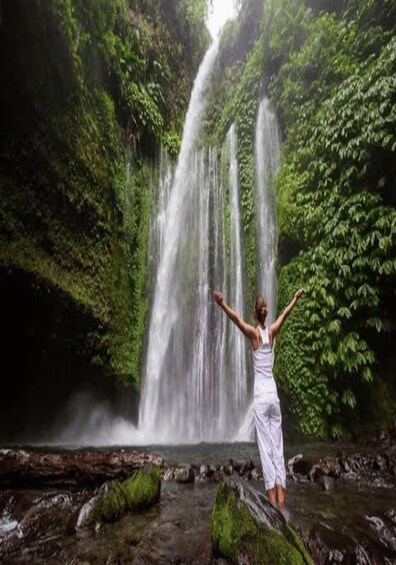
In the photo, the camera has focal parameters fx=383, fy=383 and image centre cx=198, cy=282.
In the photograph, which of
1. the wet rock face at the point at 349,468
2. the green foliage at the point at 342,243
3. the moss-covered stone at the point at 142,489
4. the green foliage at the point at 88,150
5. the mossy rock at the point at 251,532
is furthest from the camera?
the green foliage at the point at 88,150

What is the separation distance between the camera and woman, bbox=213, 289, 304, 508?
11.3 feet

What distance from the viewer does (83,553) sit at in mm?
2646

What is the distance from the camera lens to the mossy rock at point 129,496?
325 centimetres

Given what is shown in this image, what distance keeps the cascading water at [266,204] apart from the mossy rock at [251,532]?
6.49 metres

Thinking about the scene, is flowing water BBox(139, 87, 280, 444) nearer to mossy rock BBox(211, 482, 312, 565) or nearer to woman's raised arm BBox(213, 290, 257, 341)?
woman's raised arm BBox(213, 290, 257, 341)

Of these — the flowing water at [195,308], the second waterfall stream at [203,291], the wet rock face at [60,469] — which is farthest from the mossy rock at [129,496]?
the flowing water at [195,308]

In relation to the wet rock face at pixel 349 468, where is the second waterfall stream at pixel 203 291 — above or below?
above

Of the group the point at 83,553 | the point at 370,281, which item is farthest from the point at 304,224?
the point at 83,553

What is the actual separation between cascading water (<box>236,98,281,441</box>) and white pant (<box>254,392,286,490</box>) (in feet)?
18.5

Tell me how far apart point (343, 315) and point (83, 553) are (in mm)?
5561

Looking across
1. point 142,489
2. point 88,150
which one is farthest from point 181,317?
point 142,489

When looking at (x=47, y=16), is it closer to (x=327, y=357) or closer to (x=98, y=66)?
(x=98, y=66)

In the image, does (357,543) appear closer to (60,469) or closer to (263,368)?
(263,368)

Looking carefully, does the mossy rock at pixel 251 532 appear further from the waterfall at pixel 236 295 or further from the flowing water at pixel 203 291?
the waterfall at pixel 236 295
